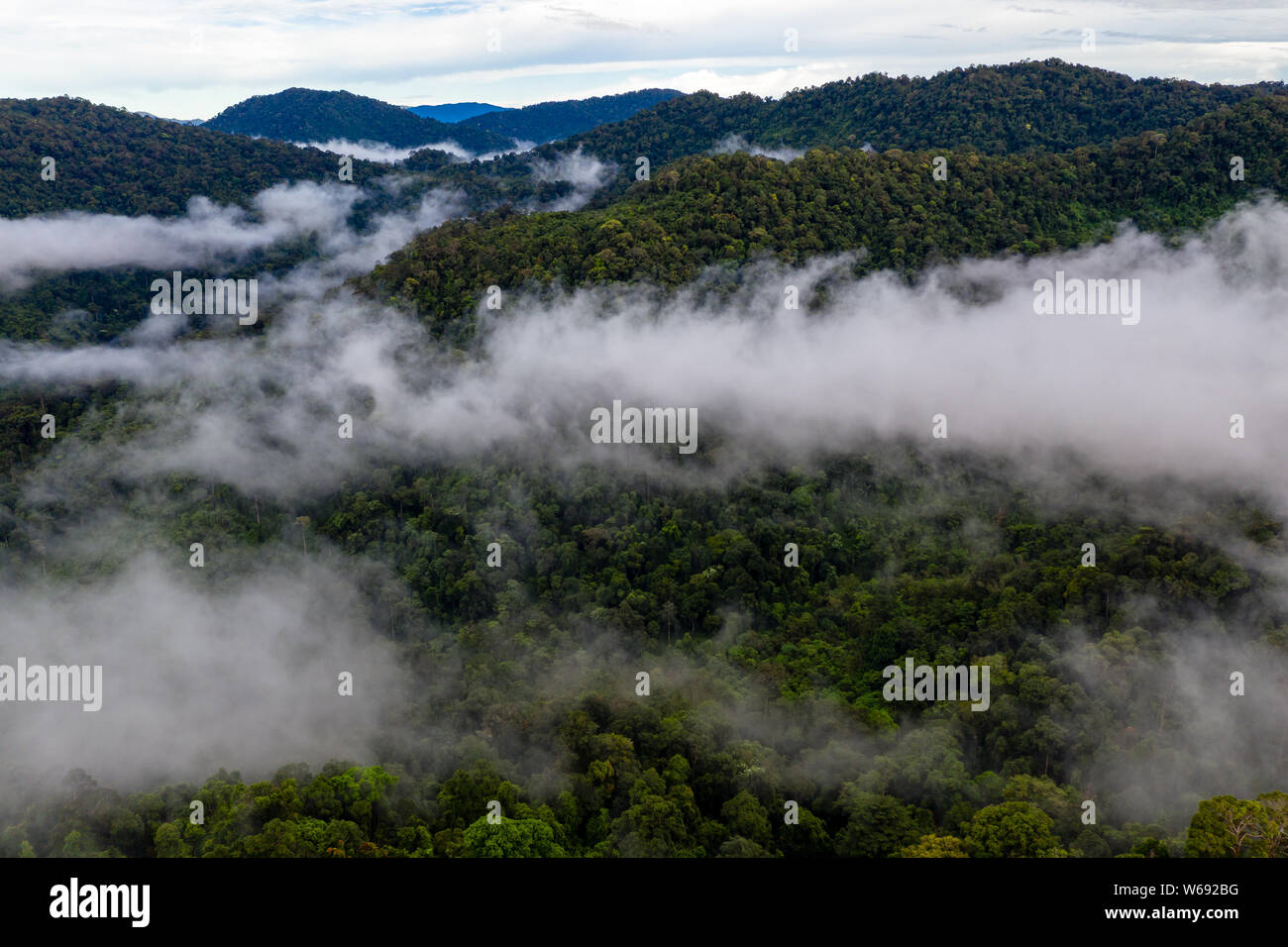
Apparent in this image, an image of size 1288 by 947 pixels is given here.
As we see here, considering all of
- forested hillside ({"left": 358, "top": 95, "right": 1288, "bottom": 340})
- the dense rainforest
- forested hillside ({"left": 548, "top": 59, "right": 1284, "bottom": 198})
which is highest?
forested hillside ({"left": 548, "top": 59, "right": 1284, "bottom": 198})

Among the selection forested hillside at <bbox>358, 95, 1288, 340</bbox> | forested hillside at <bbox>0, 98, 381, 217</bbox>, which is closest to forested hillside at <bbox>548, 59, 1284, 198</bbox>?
forested hillside at <bbox>358, 95, 1288, 340</bbox>

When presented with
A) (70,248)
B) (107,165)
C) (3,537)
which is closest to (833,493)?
(3,537)

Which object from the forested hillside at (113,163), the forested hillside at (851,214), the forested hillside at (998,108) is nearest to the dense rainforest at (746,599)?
the forested hillside at (851,214)

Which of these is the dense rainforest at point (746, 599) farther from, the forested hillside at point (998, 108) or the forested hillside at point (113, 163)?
the forested hillside at point (113, 163)

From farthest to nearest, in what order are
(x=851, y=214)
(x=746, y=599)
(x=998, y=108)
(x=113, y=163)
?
(x=113, y=163) → (x=998, y=108) → (x=851, y=214) → (x=746, y=599)

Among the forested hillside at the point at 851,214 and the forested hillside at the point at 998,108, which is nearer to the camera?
the forested hillside at the point at 851,214

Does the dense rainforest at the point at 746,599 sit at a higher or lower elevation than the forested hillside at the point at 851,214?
lower

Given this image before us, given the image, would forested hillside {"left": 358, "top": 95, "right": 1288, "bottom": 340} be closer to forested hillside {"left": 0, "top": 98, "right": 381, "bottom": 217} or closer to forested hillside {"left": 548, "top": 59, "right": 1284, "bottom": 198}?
forested hillside {"left": 548, "top": 59, "right": 1284, "bottom": 198}

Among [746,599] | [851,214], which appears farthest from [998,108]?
[746,599]

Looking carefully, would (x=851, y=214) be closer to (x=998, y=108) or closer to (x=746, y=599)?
(x=746, y=599)
